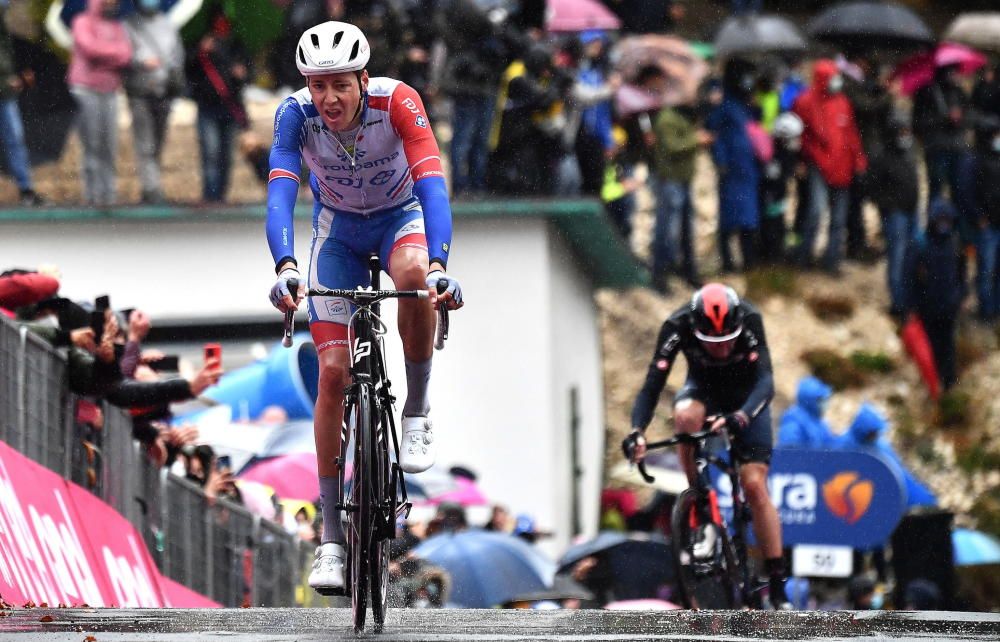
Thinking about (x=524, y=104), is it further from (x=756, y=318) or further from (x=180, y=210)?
(x=756, y=318)

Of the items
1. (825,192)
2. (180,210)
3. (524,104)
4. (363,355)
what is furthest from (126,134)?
(363,355)

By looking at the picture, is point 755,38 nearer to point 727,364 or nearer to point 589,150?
point 589,150

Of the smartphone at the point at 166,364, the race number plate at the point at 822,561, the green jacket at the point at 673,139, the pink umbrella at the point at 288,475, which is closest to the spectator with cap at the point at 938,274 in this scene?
the green jacket at the point at 673,139

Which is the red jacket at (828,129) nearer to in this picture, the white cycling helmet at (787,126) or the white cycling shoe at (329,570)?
the white cycling helmet at (787,126)

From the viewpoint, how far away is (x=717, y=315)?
11562 mm

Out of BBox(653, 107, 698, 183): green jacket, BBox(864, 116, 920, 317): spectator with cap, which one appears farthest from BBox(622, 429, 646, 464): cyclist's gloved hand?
BBox(864, 116, 920, 317): spectator with cap

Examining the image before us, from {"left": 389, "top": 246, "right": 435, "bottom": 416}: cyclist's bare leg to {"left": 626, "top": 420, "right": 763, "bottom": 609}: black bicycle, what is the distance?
9.70 feet

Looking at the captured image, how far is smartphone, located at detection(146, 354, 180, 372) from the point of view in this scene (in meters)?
12.9

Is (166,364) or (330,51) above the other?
(330,51)

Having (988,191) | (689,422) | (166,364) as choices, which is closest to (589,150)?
(988,191)

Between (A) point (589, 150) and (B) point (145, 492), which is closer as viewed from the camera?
(B) point (145, 492)

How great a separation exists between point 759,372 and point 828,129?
12.3 metres

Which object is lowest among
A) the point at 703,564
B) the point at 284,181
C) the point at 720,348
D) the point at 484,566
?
the point at 484,566

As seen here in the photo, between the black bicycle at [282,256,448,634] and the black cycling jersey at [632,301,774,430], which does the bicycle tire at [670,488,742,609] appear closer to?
the black cycling jersey at [632,301,774,430]
